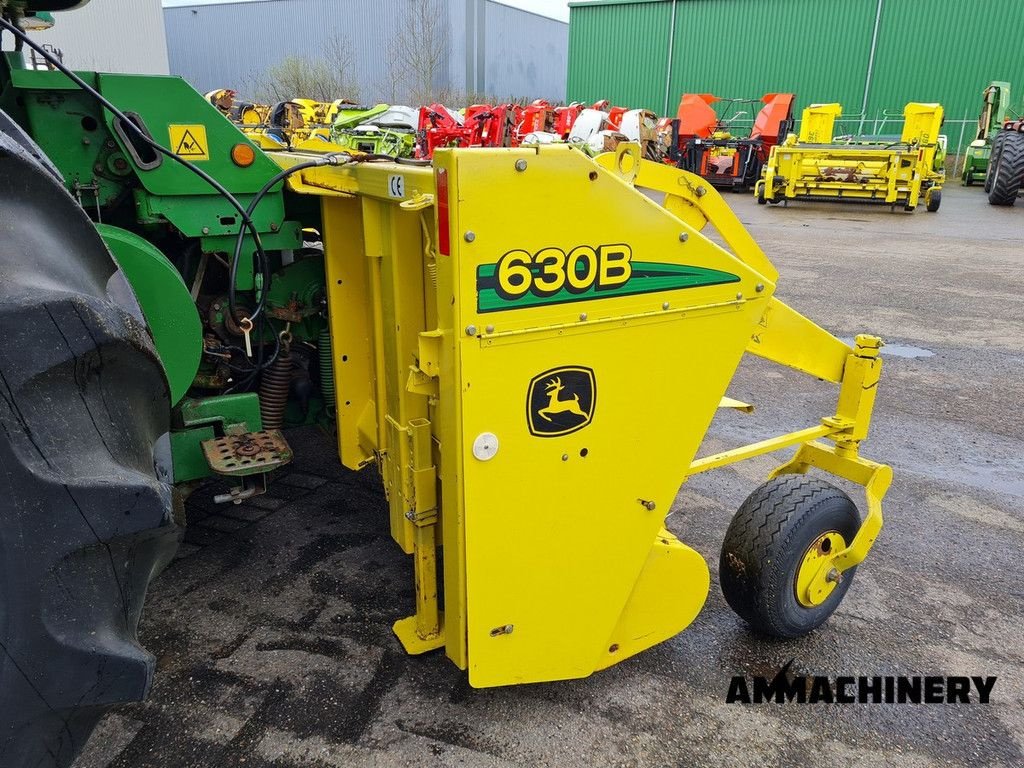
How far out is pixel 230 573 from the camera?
308cm

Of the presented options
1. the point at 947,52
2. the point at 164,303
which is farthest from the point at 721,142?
the point at 164,303

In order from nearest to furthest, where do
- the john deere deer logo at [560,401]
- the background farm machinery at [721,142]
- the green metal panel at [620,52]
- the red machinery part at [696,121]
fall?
1. the john deere deer logo at [560,401]
2. the background farm machinery at [721,142]
3. the red machinery part at [696,121]
4. the green metal panel at [620,52]

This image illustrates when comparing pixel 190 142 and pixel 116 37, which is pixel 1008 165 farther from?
pixel 116 37

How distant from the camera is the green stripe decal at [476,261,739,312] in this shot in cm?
186

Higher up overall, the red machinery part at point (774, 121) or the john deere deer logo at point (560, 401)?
the red machinery part at point (774, 121)

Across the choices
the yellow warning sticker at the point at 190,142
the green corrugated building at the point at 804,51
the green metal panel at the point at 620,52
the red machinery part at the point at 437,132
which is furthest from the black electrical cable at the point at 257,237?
the green metal panel at the point at 620,52

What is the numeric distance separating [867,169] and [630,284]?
1487 centimetres

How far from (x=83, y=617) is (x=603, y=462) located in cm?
134

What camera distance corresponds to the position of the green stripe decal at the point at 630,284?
1.86m

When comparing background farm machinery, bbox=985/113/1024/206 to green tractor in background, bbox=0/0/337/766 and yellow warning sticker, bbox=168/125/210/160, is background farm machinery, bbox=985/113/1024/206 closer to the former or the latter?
yellow warning sticker, bbox=168/125/210/160

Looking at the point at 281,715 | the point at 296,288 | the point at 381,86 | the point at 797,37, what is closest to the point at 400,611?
the point at 281,715

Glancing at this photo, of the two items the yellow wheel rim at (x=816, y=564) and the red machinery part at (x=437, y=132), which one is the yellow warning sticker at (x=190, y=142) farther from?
the red machinery part at (x=437, y=132)

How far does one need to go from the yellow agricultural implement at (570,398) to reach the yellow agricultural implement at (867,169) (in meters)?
13.8

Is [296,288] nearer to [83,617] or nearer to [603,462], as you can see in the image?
[603,462]
